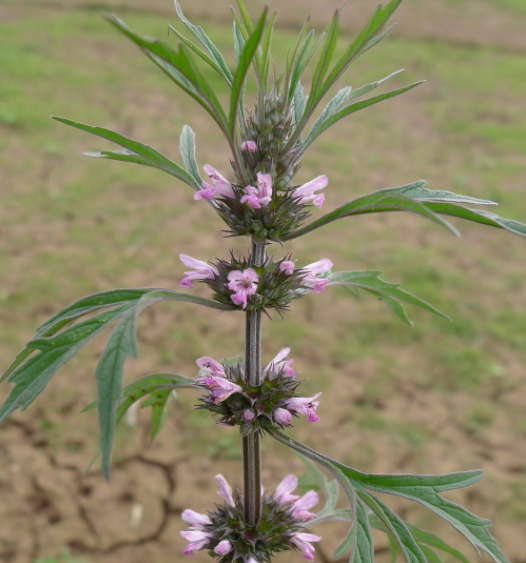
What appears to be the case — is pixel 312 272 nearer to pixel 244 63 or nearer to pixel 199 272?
pixel 199 272

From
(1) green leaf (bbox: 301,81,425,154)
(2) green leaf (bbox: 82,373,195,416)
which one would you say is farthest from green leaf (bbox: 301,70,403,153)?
(2) green leaf (bbox: 82,373,195,416)

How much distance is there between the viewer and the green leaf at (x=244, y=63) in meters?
0.56

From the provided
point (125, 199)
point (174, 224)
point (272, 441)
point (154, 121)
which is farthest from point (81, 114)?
point (272, 441)

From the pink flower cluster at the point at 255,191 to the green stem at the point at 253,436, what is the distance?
0.09m

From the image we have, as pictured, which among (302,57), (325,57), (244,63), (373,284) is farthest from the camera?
(373,284)

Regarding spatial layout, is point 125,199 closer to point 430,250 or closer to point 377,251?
point 377,251

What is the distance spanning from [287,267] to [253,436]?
29 centimetres

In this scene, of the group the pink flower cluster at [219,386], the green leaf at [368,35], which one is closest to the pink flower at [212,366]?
the pink flower cluster at [219,386]

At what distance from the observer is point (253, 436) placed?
97 centimetres

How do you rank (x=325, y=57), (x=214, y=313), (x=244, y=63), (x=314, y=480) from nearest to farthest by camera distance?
(x=244, y=63), (x=325, y=57), (x=314, y=480), (x=214, y=313)

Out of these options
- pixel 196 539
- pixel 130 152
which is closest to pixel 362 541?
pixel 196 539

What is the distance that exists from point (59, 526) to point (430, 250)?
273 centimetres

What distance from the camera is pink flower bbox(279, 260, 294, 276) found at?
90cm

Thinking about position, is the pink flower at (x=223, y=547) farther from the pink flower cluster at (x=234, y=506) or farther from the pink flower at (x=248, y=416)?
the pink flower at (x=248, y=416)
